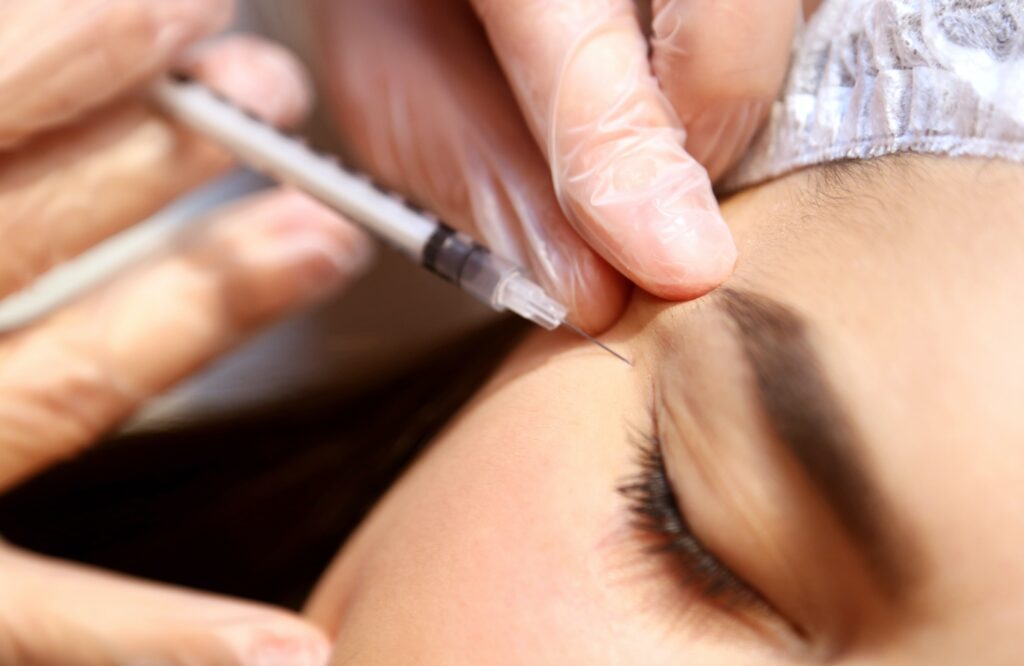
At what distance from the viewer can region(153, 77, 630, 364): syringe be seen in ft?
2.50

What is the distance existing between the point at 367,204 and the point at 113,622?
55 cm

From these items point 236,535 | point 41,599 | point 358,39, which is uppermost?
point 358,39

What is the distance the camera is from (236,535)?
118 centimetres

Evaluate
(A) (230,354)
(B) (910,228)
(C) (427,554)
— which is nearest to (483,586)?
(C) (427,554)

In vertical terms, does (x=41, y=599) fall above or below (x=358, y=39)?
below

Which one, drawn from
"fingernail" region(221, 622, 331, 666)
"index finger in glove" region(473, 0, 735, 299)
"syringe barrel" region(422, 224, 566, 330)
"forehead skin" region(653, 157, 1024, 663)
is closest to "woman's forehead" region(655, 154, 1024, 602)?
"forehead skin" region(653, 157, 1024, 663)

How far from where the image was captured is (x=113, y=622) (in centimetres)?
93

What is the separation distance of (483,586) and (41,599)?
2.05 feet

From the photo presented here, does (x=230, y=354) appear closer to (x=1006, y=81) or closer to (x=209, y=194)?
(x=209, y=194)

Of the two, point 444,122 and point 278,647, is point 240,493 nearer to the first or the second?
point 278,647

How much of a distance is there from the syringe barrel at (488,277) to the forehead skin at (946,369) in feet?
Result: 0.74

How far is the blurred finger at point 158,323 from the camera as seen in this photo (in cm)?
106

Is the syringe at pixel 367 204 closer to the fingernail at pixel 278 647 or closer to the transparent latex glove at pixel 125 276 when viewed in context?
the transparent latex glove at pixel 125 276

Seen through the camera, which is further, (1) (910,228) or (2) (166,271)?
(2) (166,271)
